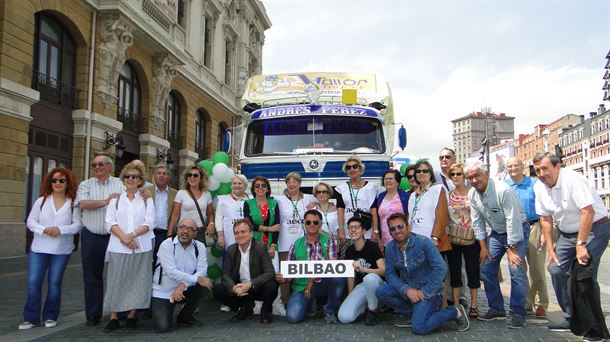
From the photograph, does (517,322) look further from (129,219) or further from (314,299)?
(129,219)

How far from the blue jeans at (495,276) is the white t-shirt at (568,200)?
58 cm

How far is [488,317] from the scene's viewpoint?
5961mm

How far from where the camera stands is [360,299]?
19.5 ft

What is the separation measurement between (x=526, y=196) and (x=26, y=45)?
13.2 metres

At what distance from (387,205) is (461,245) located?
3.31ft

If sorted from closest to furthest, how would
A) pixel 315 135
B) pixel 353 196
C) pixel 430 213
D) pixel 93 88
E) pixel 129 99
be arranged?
pixel 430 213
pixel 353 196
pixel 315 135
pixel 93 88
pixel 129 99

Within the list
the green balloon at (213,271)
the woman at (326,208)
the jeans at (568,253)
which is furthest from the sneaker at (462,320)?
the green balloon at (213,271)

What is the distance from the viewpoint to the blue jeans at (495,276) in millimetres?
5648

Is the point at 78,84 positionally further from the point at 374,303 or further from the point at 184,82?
the point at 374,303

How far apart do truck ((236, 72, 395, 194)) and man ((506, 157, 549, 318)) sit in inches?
92.4

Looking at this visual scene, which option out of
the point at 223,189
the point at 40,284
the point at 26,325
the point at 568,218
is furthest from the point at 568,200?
the point at 26,325

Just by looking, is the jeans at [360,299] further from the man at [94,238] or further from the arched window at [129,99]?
the arched window at [129,99]

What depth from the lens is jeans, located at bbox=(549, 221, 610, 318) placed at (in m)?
5.07

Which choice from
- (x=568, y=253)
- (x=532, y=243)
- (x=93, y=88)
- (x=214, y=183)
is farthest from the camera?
(x=93, y=88)
